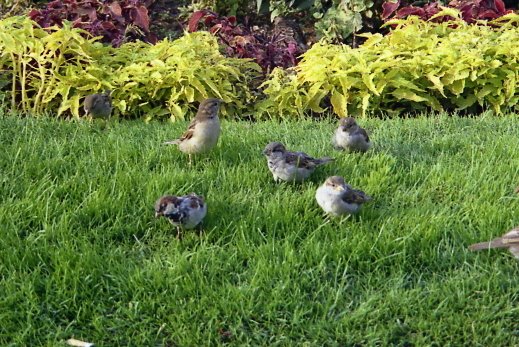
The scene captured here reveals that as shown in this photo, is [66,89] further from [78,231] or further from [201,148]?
[78,231]

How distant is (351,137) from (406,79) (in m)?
2.22

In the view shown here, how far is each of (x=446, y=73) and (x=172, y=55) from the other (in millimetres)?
3079

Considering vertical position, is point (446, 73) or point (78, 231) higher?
point (446, 73)

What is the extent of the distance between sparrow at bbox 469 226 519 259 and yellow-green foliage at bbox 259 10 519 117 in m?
3.21

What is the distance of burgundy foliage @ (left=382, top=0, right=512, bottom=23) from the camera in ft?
29.3

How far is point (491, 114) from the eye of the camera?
743 cm

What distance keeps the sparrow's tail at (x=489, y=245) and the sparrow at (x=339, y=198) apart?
0.78m

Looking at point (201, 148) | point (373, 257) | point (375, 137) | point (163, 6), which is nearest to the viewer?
point (373, 257)

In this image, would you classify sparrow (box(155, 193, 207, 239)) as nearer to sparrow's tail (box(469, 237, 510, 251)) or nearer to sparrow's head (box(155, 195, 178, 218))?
sparrow's head (box(155, 195, 178, 218))

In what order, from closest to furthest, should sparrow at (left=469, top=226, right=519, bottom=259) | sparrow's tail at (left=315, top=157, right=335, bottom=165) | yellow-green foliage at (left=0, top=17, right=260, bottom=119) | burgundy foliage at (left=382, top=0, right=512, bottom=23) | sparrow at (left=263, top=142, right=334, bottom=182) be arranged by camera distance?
sparrow at (left=469, top=226, right=519, bottom=259)
sparrow at (left=263, top=142, right=334, bottom=182)
sparrow's tail at (left=315, top=157, right=335, bottom=165)
yellow-green foliage at (left=0, top=17, right=260, bottom=119)
burgundy foliage at (left=382, top=0, right=512, bottom=23)

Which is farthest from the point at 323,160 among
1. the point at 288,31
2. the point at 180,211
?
the point at 288,31

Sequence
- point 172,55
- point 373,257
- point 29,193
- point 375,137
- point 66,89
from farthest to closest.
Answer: point 172,55, point 66,89, point 375,137, point 29,193, point 373,257

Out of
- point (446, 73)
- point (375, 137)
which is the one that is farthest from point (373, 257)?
point (446, 73)

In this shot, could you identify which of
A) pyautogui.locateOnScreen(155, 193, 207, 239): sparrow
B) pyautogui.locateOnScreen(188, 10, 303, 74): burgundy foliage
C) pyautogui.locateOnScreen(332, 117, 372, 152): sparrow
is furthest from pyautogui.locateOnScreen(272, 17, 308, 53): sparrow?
pyautogui.locateOnScreen(155, 193, 207, 239): sparrow
